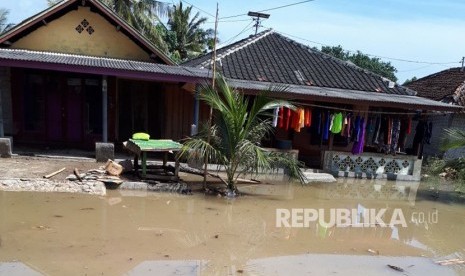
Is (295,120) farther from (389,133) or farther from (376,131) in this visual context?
(389,133)

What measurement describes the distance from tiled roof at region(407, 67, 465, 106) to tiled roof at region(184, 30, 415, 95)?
12.7ft

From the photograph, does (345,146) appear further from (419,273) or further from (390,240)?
(419,273)

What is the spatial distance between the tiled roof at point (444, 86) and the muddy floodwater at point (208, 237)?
9.86m

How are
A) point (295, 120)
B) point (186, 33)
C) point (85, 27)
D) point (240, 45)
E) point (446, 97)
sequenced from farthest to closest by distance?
1. point (186, 33)
2. point (446, 97)
3. point (240, 45)
4. point (85, 27)
5. point (295, 120)

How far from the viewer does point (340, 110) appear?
484 inches

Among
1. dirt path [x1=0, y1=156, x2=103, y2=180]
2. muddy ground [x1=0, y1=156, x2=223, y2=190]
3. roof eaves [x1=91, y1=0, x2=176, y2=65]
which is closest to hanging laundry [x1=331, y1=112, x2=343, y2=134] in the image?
muddy ground [x1=0, y1=156, x2=223, y2=190]

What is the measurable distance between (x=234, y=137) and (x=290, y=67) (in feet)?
23.7

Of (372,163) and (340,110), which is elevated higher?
(340,110)

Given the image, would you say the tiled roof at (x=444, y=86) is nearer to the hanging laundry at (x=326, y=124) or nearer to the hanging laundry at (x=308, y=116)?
the hanging laundry at (x=326, y=124)

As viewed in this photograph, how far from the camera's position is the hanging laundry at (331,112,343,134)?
1212 centimetres

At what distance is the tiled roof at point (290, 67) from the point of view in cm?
1384

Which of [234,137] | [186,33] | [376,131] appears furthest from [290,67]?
[186,33]

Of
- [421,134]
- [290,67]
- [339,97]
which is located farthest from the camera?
[290,67]

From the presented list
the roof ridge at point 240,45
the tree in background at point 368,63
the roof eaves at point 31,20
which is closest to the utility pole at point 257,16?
the roof ridge at point 240,45
